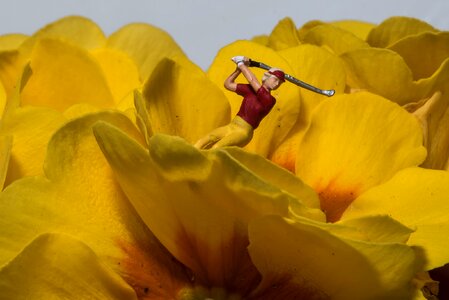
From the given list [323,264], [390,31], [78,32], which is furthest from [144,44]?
[323,264]

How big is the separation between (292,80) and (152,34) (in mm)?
183

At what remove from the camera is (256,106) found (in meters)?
0.36

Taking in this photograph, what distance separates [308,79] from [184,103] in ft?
0.21

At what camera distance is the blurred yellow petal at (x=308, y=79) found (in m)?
0.39

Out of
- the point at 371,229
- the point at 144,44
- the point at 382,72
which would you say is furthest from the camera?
the point at 144,44

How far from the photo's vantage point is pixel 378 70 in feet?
1.32

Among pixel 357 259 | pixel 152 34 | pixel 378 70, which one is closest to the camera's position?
pixel 357 259

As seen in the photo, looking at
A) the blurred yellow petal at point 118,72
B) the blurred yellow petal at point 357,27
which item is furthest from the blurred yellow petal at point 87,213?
the blurred yellow petal at point 357,27

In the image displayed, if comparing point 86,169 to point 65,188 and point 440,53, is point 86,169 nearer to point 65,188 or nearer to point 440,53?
point 65,188

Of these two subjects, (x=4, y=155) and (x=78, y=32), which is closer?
(x=4, y=155)

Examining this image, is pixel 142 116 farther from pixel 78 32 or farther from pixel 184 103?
pixel 78 32

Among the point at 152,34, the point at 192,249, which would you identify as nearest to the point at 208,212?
the point at 192,249

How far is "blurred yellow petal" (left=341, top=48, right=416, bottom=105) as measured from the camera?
0.40 meters

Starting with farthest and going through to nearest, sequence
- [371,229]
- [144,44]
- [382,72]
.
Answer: [144,44] < [382,72] < [371,229]
